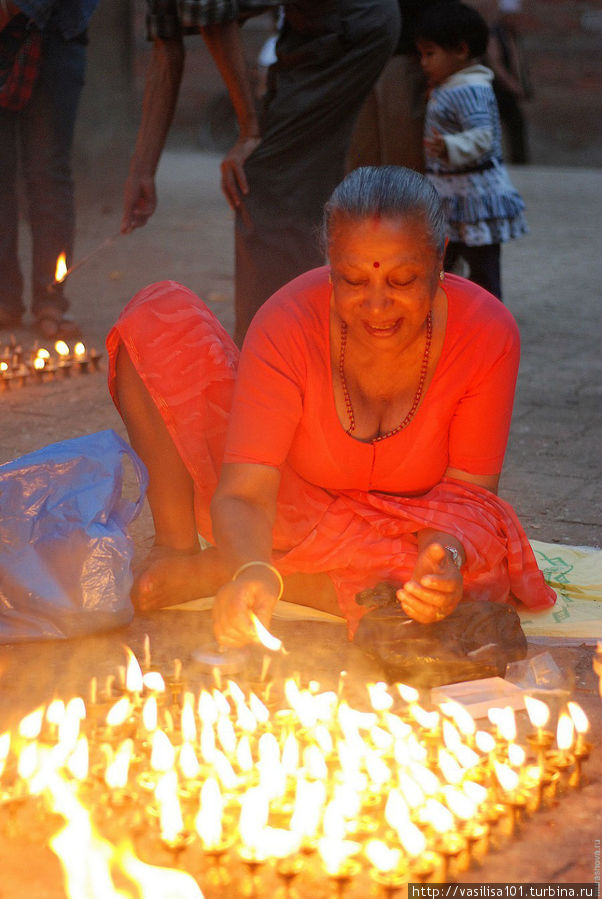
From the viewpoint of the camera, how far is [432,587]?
2.88 meters

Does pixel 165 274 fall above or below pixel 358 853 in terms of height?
below

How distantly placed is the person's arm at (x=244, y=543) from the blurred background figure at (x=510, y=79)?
10.9 m

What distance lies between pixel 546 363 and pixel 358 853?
4434 mm

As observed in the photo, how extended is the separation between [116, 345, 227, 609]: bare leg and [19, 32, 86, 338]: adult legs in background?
2.93 meters

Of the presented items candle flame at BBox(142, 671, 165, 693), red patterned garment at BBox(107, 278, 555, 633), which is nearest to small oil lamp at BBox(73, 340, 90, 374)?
red patterned garment at BBox(107, 278, 555, 633)

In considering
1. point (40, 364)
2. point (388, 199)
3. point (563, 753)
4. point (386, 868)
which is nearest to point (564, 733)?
point (563, 753)

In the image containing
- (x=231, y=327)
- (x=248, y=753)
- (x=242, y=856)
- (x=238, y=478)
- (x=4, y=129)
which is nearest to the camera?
(x=242, y=856)

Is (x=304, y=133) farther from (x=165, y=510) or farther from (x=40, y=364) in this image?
(x=165, y=510)

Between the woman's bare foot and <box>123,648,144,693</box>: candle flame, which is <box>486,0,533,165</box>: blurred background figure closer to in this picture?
the woman's bare foot

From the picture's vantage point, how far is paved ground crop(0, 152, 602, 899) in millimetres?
2324

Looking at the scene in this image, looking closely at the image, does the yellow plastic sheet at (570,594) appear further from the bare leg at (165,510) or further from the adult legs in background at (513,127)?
the adult legs in background at (513,127)

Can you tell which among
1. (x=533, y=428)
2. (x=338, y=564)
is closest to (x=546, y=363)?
(x=533, y=428)

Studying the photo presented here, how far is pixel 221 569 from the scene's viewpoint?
3.44m

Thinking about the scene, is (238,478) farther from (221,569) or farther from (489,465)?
(489,465)
